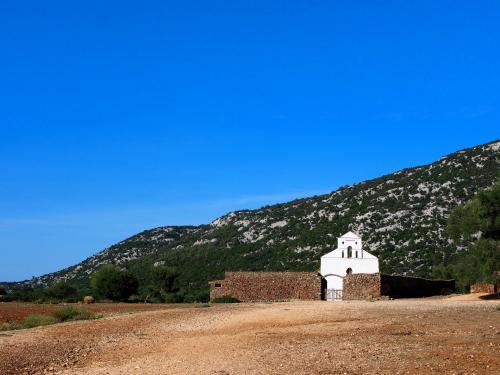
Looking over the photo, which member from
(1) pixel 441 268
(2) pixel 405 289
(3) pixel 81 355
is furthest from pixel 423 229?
(3) pixel 81 355

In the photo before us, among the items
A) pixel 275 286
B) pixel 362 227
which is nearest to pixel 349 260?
pixel 275 286

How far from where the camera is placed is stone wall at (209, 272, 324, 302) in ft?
147

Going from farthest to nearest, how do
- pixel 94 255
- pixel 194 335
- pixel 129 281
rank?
pixel 94 255
pixel 129 281
pixel 194 335

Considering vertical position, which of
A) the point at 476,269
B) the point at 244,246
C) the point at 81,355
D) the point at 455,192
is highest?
the point at 455,192

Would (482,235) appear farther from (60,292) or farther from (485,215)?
(60,292)

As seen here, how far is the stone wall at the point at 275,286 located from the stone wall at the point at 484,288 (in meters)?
10.1

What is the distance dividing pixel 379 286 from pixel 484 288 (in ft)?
21.5

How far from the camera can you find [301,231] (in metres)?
83.8

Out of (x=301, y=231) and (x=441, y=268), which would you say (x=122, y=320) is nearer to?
(x=441, y=268)

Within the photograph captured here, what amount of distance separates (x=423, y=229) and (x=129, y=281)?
3277 cm

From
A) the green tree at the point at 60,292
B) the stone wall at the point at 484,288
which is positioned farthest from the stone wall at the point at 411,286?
the green tree at the point at 60,292

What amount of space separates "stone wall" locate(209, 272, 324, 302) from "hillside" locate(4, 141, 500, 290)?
22217mm

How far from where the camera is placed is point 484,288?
41.9 meters

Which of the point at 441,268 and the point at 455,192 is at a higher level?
the point at 455,192
